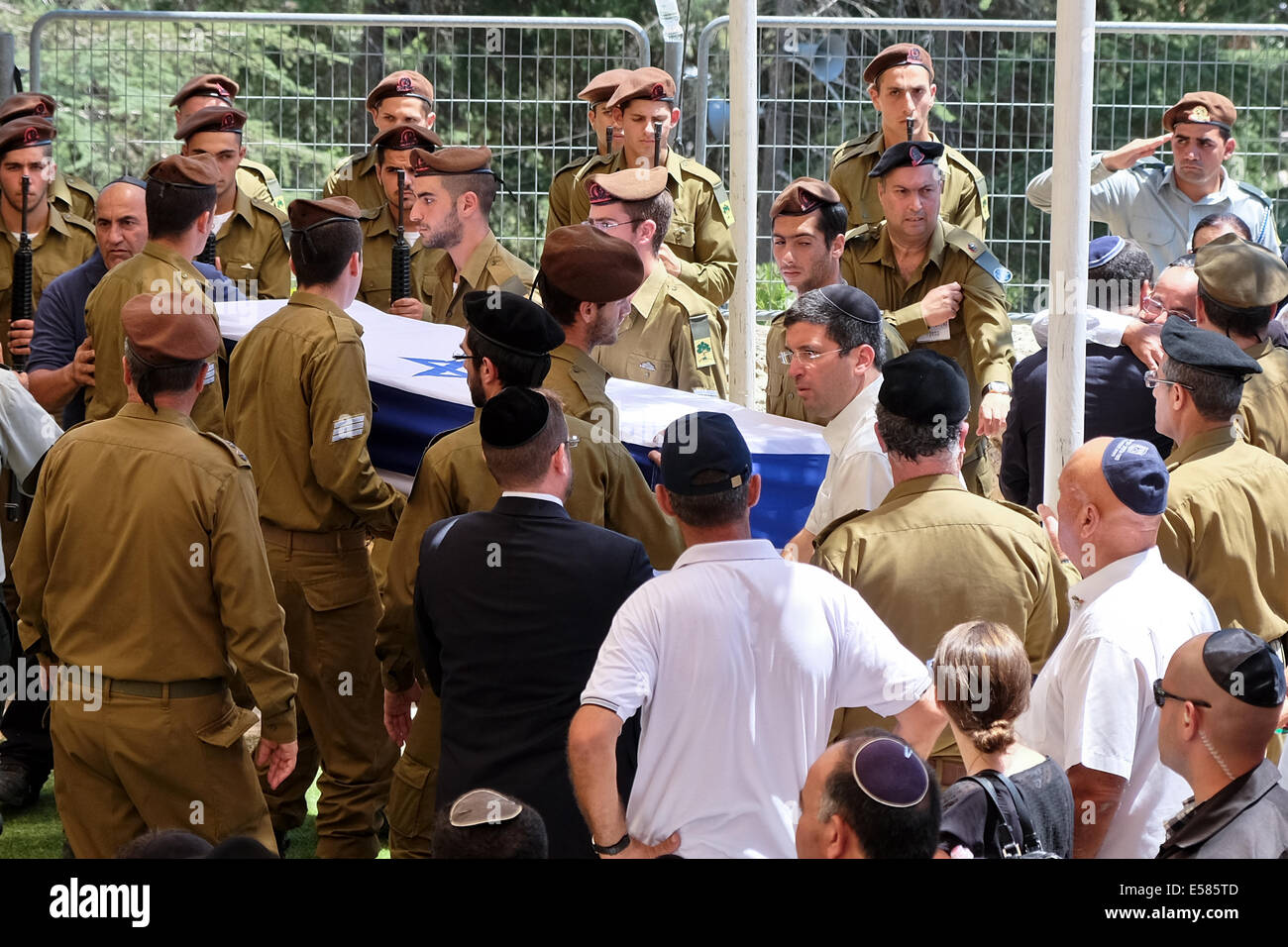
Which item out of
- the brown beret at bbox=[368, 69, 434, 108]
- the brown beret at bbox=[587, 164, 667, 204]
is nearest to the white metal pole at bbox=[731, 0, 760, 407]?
the brown beret at bbox=[587, 164, 667, 204]

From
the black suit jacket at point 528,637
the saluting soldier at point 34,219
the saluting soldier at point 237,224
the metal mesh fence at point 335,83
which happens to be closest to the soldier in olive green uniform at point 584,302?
the black suit jacket at point 528,637

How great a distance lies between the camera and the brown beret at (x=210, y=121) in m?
6.46

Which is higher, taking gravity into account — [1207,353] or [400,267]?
[400,267]

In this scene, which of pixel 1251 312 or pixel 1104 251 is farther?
pixel 1104 251

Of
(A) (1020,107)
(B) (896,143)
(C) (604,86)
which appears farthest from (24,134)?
(A) (1020,107)

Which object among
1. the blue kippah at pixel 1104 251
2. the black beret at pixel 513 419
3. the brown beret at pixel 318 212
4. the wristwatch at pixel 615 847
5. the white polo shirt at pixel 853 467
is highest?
the brown beret at pixel 318 212

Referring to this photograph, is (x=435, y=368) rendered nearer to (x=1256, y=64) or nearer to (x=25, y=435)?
(x=25, y=435)

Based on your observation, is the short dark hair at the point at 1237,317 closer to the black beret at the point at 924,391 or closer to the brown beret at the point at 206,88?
the black beret at the point at 924,391

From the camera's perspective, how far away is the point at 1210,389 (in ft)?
13.3

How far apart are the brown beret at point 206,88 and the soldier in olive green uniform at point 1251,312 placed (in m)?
4.37

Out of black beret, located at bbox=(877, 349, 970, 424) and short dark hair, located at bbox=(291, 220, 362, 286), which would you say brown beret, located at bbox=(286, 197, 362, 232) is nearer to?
short dark hair, located at bbox=(291, 220, 362, 286)

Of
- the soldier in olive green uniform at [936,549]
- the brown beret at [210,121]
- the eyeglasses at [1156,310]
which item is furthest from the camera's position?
the brown beret at [210,121]

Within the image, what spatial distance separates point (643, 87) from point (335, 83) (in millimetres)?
2684

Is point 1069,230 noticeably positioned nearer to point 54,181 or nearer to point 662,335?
point 662,335
